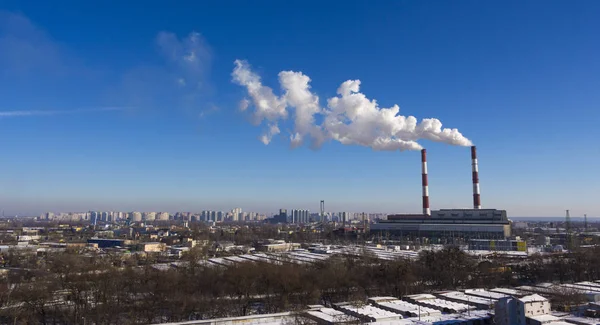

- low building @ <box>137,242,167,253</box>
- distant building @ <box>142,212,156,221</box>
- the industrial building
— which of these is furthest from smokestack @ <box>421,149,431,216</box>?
distant building @ <box>142,212,156,221</box>

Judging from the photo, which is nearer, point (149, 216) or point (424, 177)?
point (424, 177)

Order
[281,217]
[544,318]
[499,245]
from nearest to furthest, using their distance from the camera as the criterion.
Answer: [544,318], [499,245], [281,217]

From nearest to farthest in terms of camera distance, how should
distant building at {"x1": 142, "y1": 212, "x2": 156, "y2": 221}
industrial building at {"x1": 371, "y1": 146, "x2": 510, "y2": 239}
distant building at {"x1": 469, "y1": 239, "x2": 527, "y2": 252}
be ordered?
distant building at {"x1": 469, "y1": 239, "x2": 527, "y2": 252}, industrial building at {"x1": 371, "y1": 146, "x2": 510, "y2": 239}, distant building at {"x1": 142, "y1": 212, "x2": 156, "y2": 221}

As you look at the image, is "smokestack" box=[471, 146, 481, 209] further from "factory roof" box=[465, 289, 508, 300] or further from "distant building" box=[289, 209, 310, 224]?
"distant building" box=[289, 209, 310, 224]

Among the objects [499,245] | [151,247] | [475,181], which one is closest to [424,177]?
[475,181]

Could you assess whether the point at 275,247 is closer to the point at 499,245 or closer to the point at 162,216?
the point at 499,245

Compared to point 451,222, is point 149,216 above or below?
below
